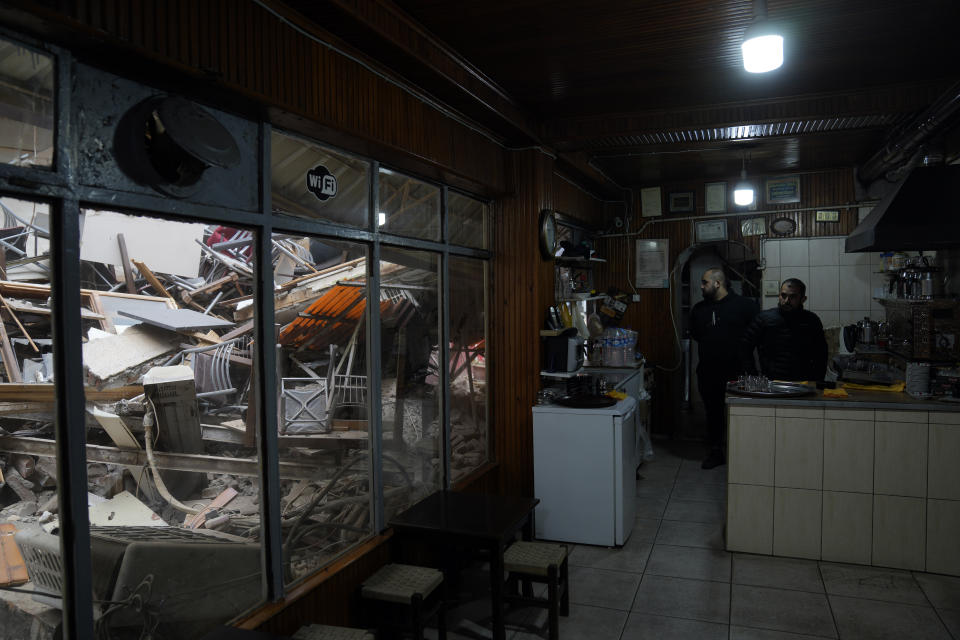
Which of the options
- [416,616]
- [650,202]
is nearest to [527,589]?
[416,616]

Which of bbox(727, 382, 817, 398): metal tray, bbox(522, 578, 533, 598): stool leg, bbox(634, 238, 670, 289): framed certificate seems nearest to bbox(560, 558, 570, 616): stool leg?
bbox(522, 578, 533, 598): stool leg

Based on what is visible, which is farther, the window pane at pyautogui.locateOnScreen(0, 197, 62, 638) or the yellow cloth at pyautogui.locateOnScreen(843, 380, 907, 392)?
the yellow cloth at pyautogui.locateOnScreen(843, 380, 907, 392)

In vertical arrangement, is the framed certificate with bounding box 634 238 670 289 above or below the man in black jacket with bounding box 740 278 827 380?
above

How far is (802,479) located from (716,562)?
2.52 ft

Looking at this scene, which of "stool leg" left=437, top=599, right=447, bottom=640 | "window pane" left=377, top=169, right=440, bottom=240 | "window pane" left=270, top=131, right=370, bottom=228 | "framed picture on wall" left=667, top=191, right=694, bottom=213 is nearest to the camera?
"window pane" left=270, top=131, right=370, bottom=228

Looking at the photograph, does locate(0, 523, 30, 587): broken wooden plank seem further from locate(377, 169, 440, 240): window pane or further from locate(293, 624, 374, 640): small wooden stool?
locate(377, 169, 440, 240): window pane

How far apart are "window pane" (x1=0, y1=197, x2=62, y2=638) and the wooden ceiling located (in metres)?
1.40

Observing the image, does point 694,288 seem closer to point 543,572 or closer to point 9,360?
point 543,572

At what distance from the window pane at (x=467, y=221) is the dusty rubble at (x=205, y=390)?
59 cm

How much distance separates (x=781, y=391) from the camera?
13.9 feet

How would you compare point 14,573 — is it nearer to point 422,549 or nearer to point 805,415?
point 422,549

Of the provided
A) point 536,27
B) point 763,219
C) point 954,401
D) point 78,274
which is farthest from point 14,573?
point 763,219

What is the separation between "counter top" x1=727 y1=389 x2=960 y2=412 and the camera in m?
3.87

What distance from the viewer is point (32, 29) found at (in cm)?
170
